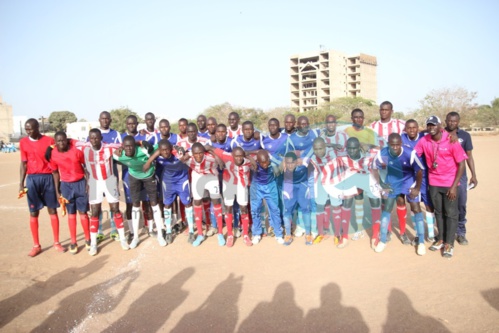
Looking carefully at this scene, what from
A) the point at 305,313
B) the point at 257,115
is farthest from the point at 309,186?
the point at 257,115

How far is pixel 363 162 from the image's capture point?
20.0 ft

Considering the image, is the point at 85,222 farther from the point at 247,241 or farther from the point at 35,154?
the point at 247,241

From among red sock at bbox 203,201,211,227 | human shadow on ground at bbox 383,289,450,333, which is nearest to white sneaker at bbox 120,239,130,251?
red sock at bbox 203,201,211,227

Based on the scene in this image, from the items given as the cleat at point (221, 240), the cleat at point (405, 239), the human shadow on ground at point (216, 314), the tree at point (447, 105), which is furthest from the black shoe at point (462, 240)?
the tree at point (447, 105)

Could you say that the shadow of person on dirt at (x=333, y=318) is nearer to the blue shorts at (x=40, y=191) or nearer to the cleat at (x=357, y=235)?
the cleat at (x=357, y=235)

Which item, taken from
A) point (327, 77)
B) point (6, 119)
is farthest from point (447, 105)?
point (6, 119)

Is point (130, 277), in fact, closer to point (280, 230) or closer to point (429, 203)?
point (280, 230)

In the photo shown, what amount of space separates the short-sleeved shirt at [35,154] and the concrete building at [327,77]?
65.1 m

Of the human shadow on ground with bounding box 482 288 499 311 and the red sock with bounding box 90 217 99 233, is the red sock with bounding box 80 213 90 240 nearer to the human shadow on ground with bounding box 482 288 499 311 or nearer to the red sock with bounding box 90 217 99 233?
the red sock with bounding box 90 217 99 233

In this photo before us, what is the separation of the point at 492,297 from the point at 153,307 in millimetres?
4024

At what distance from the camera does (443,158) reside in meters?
5.48

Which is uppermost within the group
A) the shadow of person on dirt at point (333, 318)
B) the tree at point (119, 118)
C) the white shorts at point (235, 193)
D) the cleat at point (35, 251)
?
the tree at point (119, 118)

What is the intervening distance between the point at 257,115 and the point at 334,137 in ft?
122

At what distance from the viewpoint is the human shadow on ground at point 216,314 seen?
12.8 feet
